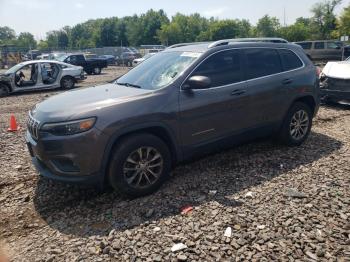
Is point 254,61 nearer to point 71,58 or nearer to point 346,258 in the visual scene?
point 346,258

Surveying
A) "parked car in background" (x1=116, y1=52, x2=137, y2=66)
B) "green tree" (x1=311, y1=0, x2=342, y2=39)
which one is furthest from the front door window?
"green tree" (x1=311, y1=0, x2=342, y2=39)

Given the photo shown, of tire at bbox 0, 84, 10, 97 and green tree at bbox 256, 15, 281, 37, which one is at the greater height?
green tree at bbox 256, 15, 281, 37

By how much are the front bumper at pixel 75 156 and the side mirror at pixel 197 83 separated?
4.26ft

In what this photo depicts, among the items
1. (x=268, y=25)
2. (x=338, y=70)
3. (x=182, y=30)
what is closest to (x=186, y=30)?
(x=182, y=30)

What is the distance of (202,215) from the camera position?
386 cm

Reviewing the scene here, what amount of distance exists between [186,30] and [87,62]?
66.6 m

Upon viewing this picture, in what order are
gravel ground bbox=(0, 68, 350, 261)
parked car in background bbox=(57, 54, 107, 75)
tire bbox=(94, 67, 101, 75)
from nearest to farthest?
1. gravel ground bbox=(0, 68, 350, 261)
2. parked car in background bbox=(57, 54, 107, 75)
3. tire bbox=(94, 67, 101, 75)

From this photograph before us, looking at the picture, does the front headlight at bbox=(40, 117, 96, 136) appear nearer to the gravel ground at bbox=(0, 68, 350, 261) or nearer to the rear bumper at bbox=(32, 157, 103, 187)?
the rear bumper at bbox=(32, 157, 103, 187)

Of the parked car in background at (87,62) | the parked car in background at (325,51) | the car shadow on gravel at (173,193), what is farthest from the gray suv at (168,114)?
the parked car in background at (325,51)

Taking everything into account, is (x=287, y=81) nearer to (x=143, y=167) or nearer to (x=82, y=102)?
(x=143, y=167)

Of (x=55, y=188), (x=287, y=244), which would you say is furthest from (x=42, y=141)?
(x=287, y=244)

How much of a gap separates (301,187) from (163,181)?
1782 millimetres

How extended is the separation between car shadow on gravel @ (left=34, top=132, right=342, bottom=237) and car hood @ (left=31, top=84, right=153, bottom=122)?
1.10 m

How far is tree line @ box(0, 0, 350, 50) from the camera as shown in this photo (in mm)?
63609
